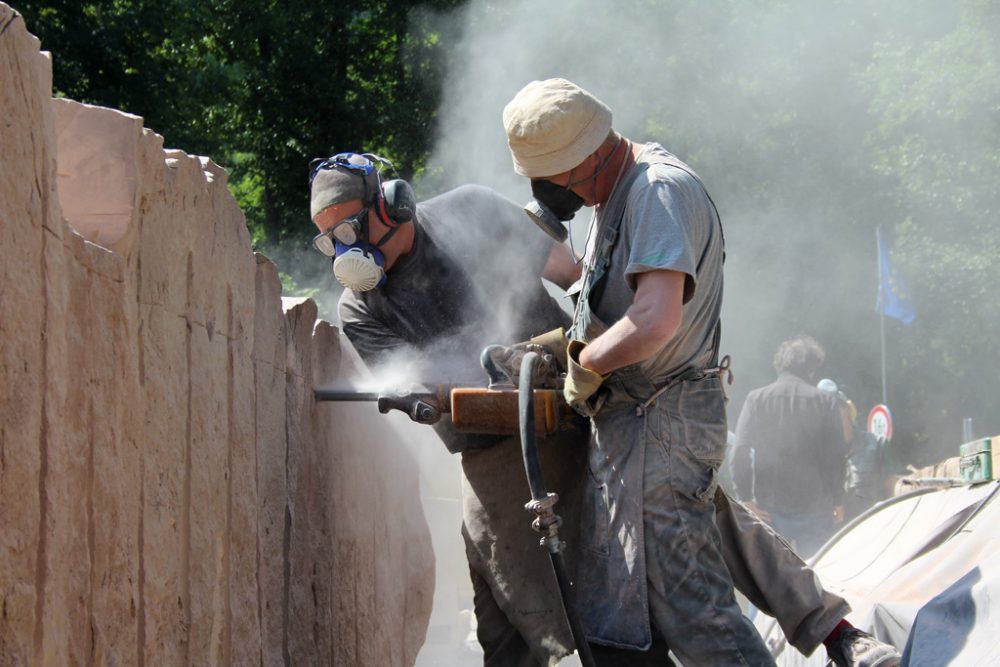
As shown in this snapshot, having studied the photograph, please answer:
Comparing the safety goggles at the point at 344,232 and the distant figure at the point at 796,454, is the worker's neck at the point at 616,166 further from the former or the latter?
the distant figure at the point at 796,454

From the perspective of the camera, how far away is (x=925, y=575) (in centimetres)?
345

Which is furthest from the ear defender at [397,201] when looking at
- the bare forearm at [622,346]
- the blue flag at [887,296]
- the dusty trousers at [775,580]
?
the blue flag at [887,296]

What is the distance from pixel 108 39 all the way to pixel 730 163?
10.0m

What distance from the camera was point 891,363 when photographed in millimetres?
20438

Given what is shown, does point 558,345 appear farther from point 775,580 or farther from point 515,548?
point 775,580

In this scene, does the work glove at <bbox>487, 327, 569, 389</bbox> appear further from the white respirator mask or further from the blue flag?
the blue flag

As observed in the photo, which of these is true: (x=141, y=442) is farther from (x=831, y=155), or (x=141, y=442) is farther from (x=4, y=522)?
(x=831, y=155)

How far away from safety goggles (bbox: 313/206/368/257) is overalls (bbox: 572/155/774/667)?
1.05 metres

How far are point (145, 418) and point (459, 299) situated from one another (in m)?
1.97

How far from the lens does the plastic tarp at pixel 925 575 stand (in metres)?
2.54

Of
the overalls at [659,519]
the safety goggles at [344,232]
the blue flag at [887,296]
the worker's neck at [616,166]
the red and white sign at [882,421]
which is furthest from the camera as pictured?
the blue flag at [887,296]

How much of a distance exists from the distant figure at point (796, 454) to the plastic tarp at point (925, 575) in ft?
7.04

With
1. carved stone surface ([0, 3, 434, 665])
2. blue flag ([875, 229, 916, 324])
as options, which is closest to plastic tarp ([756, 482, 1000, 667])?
carved stone surface ([0, 3, 434, 665])

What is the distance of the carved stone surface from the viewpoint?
1.66 metres
